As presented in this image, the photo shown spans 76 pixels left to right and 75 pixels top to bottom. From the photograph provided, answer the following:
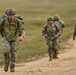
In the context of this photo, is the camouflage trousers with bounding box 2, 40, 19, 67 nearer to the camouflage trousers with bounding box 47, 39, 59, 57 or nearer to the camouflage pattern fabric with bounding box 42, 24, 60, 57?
the camouflage pattern fabric with bounding box 42, 24, 60, 57

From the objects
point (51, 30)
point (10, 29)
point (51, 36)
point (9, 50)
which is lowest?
point (51, 36)

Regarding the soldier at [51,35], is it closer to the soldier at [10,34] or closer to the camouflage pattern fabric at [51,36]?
the camouflage pattern fabric at [51,36]

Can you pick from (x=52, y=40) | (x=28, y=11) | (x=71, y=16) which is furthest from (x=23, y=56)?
(x=28, y=11)

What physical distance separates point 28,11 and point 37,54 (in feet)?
127

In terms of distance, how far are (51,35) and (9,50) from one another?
5.18 metres

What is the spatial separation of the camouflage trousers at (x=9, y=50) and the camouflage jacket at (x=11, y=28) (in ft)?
0.49

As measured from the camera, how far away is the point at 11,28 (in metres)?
11.7

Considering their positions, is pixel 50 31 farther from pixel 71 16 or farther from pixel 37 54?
pixel 71 16

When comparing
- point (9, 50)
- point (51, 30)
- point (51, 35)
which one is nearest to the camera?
point (9, 50)

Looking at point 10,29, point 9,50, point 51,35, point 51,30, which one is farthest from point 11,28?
point 51,35

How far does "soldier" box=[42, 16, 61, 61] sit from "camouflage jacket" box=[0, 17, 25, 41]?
14.0ft

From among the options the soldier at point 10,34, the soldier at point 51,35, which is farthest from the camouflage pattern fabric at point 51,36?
the soldier at point 10,34

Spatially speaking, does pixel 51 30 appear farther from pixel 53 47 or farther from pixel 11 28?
pixel 11 28

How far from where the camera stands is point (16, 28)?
1180 cm
